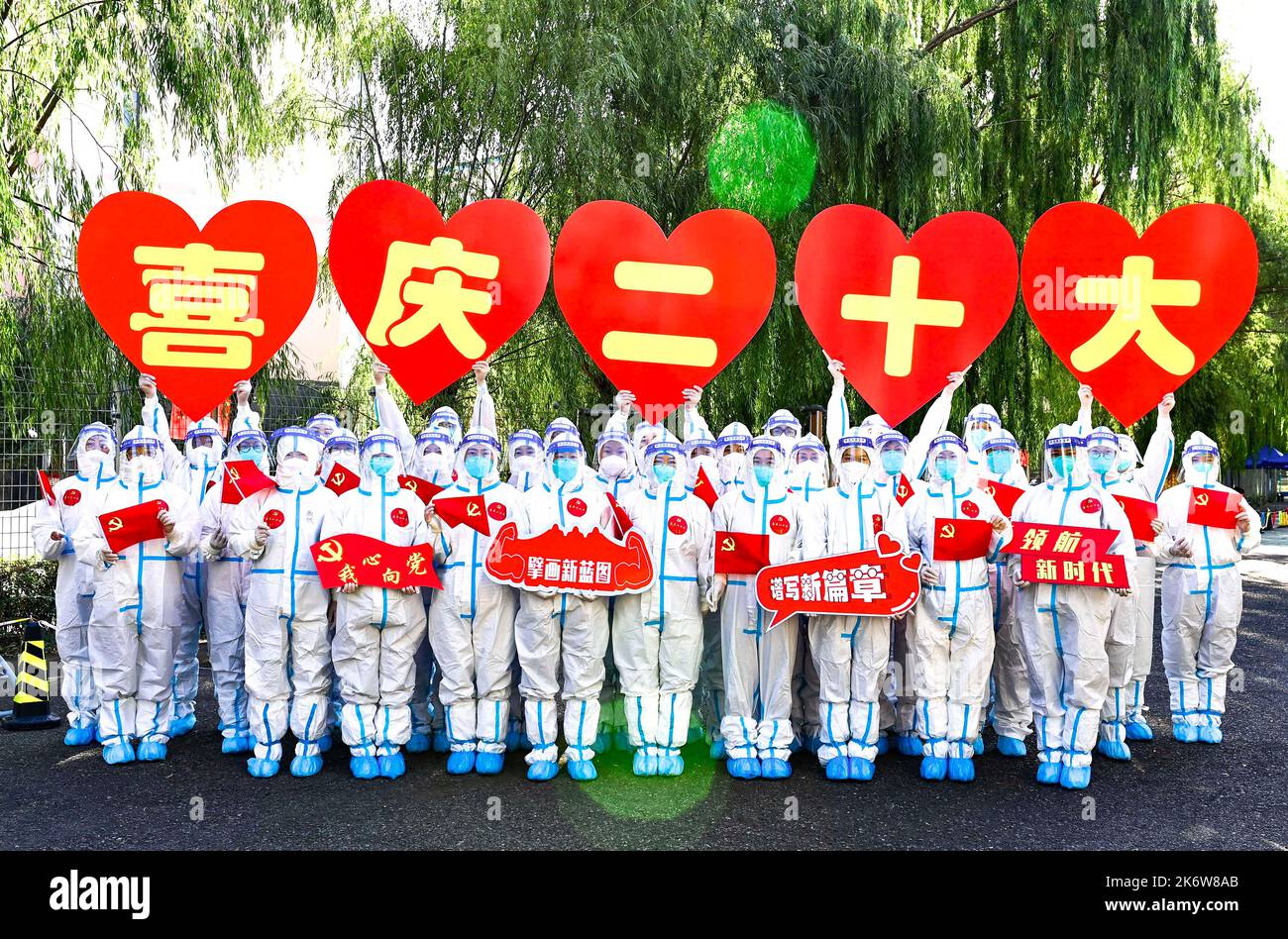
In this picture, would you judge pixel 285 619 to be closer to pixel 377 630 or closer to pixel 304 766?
pixel 377 630

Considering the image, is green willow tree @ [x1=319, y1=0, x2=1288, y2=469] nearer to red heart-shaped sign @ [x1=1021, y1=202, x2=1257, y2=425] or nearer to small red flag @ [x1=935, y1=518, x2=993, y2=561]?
red heart-shaped sign @ [x1=1021, y1=202, x2=1257, y2=425]

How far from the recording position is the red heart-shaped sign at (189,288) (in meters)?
6.36

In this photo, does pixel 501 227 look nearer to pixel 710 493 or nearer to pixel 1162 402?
pixel 710 493

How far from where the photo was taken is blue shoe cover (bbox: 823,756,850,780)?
5.36m

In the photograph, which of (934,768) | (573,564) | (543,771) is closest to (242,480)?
(573,564)

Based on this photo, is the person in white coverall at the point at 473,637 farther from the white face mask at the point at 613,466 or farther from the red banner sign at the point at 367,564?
the white face mask at the point at 613,466

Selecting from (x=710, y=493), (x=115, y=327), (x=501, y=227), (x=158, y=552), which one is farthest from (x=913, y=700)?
(x=115, y=327)

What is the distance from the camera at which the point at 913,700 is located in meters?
5.87

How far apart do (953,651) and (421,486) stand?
3.28 m

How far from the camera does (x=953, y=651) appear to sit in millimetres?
5402

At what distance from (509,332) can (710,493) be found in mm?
1773

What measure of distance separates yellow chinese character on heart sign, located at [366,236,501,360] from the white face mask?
125 cm

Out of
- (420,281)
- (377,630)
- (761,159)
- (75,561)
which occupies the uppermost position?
(761,159)

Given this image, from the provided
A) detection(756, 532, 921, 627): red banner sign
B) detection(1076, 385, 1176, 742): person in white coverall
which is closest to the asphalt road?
detection(1076, 385, 1176, 742): person in white coverall
